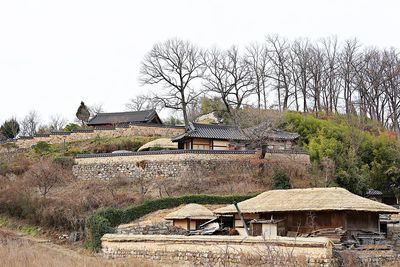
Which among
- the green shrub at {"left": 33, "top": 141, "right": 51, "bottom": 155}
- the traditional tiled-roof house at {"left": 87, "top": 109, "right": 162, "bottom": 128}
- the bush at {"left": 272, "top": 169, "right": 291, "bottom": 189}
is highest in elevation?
the traditional tiled-roof house at {"left": 87, "top": 109, "right": 162, "bottom": 128}

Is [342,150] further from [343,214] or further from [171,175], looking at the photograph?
[343,214]

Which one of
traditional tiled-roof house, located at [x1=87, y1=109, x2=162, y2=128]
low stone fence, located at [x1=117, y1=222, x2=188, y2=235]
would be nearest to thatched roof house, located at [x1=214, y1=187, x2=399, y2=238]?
low stone fence, located at [x1=117, y1=222, x2=188, y2=235]

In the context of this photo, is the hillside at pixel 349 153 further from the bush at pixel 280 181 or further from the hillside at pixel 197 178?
the bush at pixel 280 181

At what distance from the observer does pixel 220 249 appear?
2038 cm

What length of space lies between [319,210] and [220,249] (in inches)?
179

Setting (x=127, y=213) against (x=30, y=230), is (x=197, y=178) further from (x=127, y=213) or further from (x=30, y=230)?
(x=30, y=230)

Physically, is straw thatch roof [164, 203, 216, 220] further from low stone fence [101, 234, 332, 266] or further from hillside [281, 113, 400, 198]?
hillside [281, 113, 400, 198]

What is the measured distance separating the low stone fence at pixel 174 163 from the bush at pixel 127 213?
385 cm

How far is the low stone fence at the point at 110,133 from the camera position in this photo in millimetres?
45031

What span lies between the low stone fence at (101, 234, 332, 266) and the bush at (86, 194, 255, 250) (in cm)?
173

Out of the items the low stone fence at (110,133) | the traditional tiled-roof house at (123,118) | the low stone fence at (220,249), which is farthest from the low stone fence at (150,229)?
the traditional tiled-roof house at (123,118)

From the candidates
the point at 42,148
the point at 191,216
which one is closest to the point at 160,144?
the point at 42,148

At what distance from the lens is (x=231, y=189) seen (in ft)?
108

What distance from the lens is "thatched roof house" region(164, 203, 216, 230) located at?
2770 centimetres
